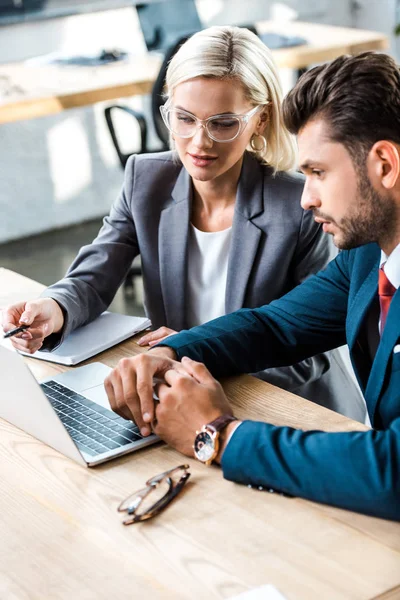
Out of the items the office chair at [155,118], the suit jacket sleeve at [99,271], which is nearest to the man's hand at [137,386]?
the suit jacket sleeve at [99,271]

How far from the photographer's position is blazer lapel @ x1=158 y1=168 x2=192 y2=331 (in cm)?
203

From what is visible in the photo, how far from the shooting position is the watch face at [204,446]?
130 centimetres

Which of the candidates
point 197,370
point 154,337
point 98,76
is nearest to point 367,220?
point 197,370

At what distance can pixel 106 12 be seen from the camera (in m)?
5.05

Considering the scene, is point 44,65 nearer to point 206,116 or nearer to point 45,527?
point 206,116

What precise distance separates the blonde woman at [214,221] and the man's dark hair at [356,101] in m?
0.49

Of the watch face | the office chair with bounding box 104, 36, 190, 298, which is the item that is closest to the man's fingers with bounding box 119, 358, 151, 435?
the watch face

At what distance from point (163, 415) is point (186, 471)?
0.34 feet

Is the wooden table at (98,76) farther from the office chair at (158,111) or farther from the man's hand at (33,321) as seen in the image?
the man's hand at (33,321)

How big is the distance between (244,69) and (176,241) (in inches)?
16.0

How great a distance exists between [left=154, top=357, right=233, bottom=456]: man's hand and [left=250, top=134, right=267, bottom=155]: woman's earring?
2.59 ft

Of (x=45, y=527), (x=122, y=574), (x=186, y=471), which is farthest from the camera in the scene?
(x=186, y=471)

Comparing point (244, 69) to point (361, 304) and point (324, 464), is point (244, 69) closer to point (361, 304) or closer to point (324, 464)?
point (361, 304)

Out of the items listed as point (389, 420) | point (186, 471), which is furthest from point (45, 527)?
point (389, 420)
